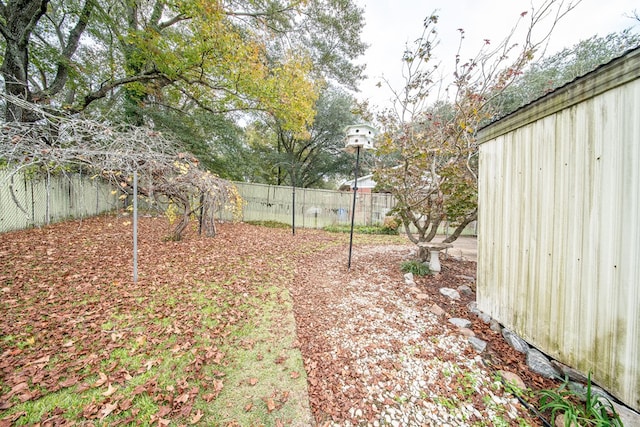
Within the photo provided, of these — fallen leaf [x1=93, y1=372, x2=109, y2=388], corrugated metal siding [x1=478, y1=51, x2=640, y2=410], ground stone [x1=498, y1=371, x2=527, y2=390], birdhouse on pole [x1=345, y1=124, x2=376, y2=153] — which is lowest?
ground stone [x1=498, y1=371, x2=527, y2=390]

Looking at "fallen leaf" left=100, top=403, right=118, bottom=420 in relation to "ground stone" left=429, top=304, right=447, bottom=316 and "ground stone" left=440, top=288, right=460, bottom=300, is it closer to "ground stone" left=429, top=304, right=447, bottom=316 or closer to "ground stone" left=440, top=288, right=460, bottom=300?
"ground stone" left=429, top=304, right=447, bottom=316

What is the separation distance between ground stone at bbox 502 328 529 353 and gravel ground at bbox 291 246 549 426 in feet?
0.29

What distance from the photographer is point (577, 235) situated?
182 centimetres

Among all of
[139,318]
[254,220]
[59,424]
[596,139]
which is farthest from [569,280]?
[254,220]

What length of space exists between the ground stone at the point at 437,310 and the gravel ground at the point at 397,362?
0.05 meters

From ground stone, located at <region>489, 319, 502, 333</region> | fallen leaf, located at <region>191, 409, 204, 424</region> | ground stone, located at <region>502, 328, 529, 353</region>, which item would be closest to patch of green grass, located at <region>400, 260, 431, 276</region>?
ground stone, located at <region>489, 319, 502, 333</region>

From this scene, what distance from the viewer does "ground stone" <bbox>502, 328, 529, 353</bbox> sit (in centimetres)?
228

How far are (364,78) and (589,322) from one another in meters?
11.1

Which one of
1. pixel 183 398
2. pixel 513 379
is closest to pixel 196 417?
pixel 183 398

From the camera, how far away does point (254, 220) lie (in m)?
10.0

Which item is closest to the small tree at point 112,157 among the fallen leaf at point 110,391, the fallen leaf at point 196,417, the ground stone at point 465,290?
the fallen leaf at point 110,391

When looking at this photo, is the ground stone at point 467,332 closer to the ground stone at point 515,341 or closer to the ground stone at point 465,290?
the ground stone at point 515,341

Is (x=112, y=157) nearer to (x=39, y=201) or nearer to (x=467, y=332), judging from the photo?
(x=467, y=332)

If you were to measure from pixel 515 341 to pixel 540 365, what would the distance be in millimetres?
301
